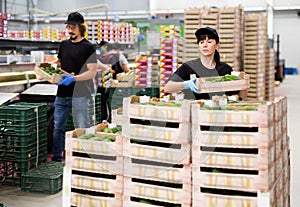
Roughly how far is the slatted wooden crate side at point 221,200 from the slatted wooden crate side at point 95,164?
53 centimetres

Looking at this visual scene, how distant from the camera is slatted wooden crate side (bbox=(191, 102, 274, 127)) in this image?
252cm

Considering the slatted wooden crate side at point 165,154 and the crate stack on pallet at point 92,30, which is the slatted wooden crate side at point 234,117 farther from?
the crate stack on pallet at point 92,30

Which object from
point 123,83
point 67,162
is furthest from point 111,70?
point 67,162

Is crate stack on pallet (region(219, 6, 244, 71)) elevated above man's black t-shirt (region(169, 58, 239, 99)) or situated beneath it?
elevated above

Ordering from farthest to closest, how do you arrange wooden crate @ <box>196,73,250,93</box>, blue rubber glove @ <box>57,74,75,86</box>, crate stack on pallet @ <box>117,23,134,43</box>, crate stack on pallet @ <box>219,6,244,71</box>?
crate stack on pallet @ <box>117,23,134,43</box>, crate stack on pallet @ <box>219,6,244,71</box>, blue rubber glove @ <box>57,74,75,86</box>, wooden crate @ <box>196,73,250,93</box>

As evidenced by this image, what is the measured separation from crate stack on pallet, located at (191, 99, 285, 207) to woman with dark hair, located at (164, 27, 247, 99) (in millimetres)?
935

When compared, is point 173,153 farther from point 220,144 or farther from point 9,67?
point 9,67

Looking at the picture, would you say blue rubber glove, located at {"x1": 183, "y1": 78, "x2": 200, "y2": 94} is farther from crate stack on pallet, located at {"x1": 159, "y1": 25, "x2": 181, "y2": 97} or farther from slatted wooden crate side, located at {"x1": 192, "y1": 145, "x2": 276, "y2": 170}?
crate stack on pallet, located at {"x1": 159, "y1": 25, "x2": 181, "y2": 97}

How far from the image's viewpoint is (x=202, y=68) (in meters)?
3.70

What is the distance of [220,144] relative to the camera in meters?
2.57

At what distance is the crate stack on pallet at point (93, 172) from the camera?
2.82 meters

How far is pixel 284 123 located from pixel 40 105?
9.54ft

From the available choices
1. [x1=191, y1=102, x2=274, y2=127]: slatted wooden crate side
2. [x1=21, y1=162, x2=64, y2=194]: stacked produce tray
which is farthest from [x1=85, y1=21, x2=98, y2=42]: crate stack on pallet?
[x1=191, y1=102, x2=274, y2=127]: slatted wooden crate side

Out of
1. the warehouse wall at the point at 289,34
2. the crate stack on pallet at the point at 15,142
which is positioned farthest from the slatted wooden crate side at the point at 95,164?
the warehouse wall at the point at 289,34
